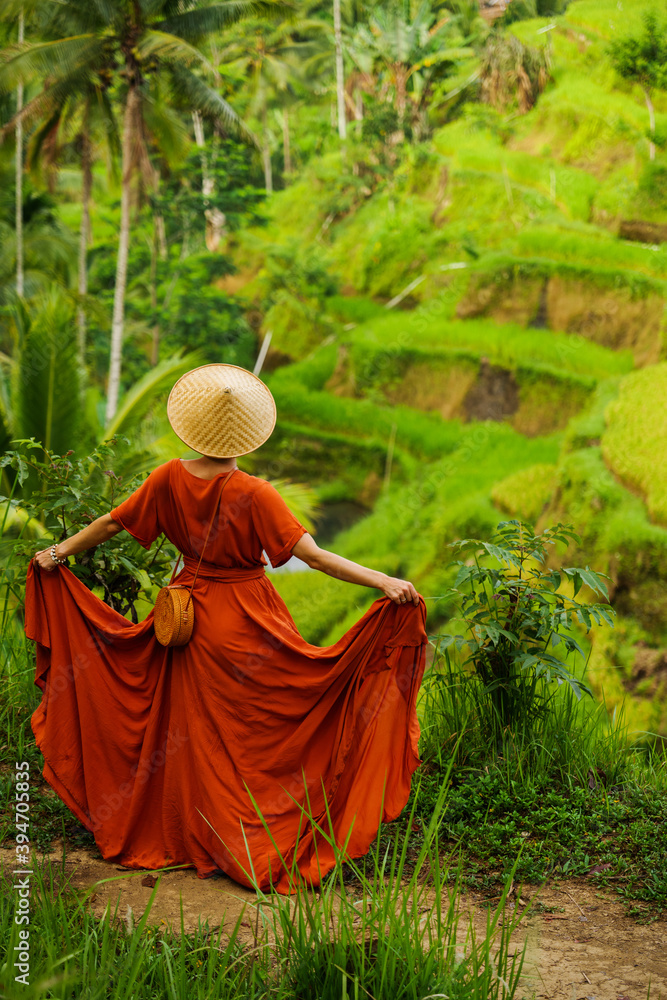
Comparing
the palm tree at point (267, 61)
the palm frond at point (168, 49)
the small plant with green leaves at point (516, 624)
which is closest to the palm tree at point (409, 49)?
the palm tree at point (267, 61)

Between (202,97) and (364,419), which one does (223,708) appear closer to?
(202,97)

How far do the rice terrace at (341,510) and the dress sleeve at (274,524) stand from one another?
14 mm

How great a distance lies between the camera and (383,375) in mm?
14297

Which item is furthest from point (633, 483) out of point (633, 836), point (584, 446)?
point (633, 836)

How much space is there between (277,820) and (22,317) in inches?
179

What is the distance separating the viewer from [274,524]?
2363 millimetres

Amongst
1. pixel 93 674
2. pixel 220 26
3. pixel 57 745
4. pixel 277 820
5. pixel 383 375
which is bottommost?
pixel 383 375

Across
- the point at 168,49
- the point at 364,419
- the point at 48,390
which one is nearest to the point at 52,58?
the point at 168,49

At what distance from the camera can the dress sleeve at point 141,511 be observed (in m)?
2.41

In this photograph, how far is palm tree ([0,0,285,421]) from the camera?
10.1 m

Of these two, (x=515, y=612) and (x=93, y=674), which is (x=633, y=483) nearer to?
(x=515, y=612)

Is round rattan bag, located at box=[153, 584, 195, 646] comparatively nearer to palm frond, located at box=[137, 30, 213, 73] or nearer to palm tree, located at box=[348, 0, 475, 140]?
palm frond, located at box=[137, 30, 213, 73]

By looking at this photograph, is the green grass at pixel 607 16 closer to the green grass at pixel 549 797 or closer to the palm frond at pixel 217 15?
the palm frond at pixel 217 15

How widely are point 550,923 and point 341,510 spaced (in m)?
11.8
